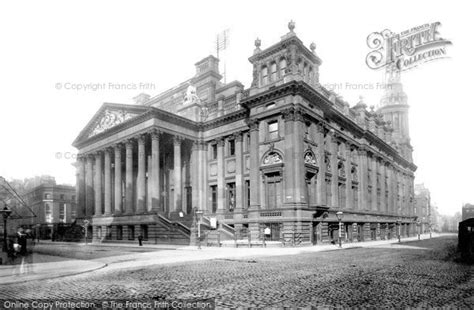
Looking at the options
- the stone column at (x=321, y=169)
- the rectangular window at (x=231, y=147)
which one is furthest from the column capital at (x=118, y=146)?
the stone column at (x=321, y=169)

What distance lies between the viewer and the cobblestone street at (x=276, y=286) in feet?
28.8

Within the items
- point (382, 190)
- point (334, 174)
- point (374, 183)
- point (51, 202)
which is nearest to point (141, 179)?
point (334, 174)

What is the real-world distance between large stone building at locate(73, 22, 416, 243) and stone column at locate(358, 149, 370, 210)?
130 millimetres

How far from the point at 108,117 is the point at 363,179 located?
109 feet

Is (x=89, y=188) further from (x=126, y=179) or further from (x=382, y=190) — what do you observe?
(x=382, y=190)

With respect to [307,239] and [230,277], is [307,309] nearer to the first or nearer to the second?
[230,277]

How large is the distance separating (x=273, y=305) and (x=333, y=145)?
32.9 metres

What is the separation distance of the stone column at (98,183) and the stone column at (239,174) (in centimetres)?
1950

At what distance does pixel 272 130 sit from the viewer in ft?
112

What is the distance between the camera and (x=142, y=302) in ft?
27.8

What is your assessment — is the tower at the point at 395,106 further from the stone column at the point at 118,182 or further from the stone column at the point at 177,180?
the stone column at the point at 118,182

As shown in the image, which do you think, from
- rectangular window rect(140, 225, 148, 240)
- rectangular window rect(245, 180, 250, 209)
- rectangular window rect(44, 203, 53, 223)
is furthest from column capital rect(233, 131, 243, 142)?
rectangular window rect(44, 203, 53, 223)

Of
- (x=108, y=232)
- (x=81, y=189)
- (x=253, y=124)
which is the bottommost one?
(x=108, y=232)

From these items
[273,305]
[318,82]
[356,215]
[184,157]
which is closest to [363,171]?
[356,215]
